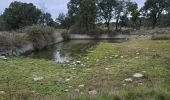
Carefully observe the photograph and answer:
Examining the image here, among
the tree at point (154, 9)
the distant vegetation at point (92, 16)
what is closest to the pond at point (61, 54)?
the distant vegetation at point (92, 16)

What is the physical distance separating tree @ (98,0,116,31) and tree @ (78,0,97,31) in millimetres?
4895

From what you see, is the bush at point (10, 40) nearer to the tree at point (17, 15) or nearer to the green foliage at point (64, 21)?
the tree at point (17, 15)

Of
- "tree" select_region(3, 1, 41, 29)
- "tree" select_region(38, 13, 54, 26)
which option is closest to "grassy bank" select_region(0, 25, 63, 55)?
"tree" select_region(3, 1, 41, 29)

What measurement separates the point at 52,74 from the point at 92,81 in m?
2.23

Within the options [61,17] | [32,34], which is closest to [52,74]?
[32,34]

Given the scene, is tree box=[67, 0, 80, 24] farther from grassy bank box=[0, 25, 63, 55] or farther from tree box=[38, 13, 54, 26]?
grassy bank box=[0, 25, 63, 55]

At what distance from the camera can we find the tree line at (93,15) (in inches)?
2430

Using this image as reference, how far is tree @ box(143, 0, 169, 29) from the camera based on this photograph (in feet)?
270

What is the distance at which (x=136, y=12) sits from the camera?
82.4 metres

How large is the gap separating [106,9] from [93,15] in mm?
7166

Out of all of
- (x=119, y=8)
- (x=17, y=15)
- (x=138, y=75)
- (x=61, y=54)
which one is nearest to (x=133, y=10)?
(x=119, y=8)

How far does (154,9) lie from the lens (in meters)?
83.2

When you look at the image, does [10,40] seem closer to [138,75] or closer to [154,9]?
[138,75]

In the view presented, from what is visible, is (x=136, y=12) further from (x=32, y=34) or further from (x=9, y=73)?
(x=9, y=73)
